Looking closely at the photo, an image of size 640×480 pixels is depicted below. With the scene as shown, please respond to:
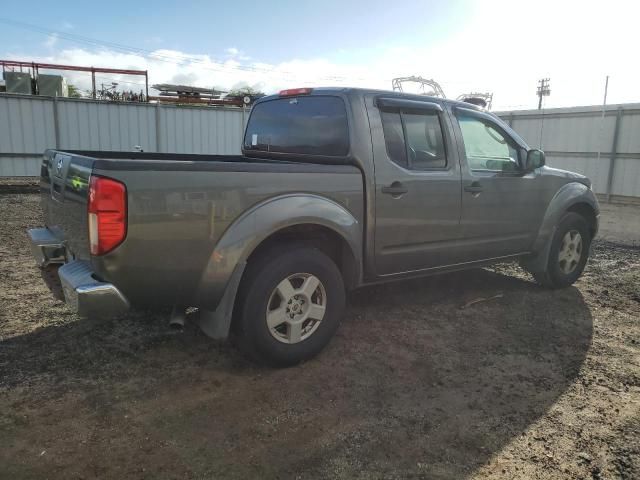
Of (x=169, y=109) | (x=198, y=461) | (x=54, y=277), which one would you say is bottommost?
(x=198, y=461)

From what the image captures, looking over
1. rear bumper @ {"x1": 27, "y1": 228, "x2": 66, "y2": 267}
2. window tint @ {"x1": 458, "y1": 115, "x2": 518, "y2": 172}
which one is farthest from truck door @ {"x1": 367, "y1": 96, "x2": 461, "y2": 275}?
rear bumper @ {"x1": 27, "y1": 228, "x2": 66, "y2": 267}

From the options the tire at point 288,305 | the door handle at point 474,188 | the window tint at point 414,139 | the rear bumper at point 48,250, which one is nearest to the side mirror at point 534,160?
the door handle at point 474,188

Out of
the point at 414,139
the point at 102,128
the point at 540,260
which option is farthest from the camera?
the point at 102,128

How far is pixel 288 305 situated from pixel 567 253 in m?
3.51

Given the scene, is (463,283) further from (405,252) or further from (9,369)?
(9,369)

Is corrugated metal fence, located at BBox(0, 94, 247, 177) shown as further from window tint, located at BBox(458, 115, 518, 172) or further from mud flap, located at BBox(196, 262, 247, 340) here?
mud flap, located at BBox(196, 262, 247, 340)

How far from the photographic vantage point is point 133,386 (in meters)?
3.15

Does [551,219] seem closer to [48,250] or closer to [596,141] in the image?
[48,250]

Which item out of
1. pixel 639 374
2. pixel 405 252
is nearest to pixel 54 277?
pixel 405 252

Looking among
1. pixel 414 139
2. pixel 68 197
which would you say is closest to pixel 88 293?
pixel 68 197

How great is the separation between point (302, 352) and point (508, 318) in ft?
7.02

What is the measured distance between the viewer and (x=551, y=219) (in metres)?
5.12

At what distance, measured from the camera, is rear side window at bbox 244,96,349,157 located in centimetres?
379

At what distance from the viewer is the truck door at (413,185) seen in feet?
12.4
